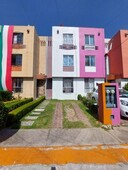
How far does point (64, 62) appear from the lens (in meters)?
20.8

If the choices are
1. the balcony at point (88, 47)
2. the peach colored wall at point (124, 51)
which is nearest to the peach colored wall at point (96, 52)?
the balcony at point (88, 47)

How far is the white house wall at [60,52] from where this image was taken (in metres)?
20.4

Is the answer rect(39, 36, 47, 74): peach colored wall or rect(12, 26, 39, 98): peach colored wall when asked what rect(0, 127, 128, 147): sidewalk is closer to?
rect(12, 26, 39, 98): peach colored wall

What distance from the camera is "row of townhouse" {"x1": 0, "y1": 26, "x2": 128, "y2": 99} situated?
19766 millimetres

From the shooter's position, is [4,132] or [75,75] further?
[75,75]

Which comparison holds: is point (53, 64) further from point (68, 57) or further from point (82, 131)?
point (82, 131)

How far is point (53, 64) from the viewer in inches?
807

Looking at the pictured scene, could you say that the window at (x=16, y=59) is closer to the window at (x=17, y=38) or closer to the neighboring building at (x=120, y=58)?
the window at (x=17, y=38)

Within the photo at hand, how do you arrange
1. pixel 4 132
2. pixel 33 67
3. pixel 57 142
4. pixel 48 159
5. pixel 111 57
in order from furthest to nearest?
pixel 111 57 < pixel 33 67 < pixel 4 132 < pixel 57 142 < pixel 48 159

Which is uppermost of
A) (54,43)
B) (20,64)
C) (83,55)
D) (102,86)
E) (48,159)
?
(54,43)

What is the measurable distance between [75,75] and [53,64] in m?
3.30

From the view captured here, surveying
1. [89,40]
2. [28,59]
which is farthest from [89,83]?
[28,59]

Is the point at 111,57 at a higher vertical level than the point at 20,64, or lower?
higher

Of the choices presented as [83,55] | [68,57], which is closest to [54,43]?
[68,57]
